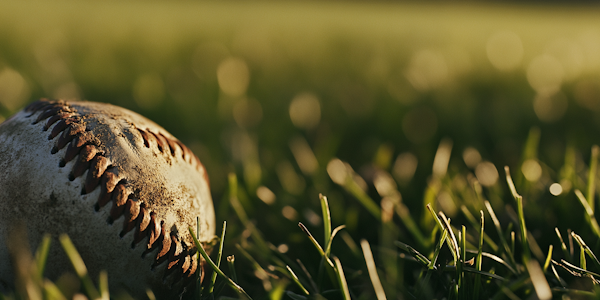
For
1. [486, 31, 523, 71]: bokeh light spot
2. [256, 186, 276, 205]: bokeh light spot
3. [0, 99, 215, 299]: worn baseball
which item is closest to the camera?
[0, 99, 215, 299]: worn baseball

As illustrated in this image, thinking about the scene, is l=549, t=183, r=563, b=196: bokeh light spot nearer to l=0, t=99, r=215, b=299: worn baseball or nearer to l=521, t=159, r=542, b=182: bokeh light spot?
l=521, t=159, r=542, b=182: bokeh light spot

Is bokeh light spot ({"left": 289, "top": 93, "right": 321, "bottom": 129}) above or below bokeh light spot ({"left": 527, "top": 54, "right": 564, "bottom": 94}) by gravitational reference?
above

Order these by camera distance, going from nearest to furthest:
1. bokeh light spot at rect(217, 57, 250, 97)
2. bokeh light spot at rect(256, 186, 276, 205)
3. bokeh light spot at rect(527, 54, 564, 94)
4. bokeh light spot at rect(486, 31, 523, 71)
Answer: bokeh light spot at rect(256, 186, 276, 205), bokeh light spot at rect(217, 57, 250, 97), bokeh light spot at rect(527, 54, 564, 94), bokeh light spot at rect(486, 31, 523, 71)

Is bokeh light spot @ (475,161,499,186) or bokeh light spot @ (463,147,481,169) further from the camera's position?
bokeh light spot @ (463,147,481,169)

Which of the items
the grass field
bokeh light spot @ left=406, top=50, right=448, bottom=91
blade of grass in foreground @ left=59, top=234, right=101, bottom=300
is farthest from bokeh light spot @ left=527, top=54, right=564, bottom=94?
blade of grass in foreground @ left=59, top=234, right=101, bottom=300

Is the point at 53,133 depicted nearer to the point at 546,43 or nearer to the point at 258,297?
the point at 258,297

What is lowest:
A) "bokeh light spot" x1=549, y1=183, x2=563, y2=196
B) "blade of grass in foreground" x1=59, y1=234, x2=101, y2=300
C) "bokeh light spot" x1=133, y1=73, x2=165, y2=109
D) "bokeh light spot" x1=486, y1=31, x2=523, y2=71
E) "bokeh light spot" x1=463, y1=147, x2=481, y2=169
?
"bokeh light spot" x1=486, y1=31, x2=523, y2=71

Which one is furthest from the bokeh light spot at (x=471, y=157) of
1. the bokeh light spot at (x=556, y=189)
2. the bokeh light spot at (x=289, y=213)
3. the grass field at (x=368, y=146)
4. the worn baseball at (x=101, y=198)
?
the worn baseball at (x=101, y=198)

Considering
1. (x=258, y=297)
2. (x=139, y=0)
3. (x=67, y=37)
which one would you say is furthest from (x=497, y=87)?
(x=139, y=0)
